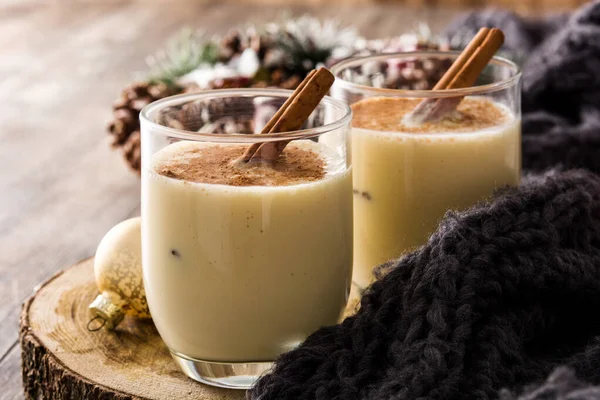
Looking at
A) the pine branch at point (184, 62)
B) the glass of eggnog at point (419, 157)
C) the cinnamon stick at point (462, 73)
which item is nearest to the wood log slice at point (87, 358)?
the glass of eggnog at point (419, 157)

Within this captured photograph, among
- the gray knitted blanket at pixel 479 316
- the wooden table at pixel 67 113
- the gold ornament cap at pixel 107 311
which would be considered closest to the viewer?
the gray knitted blanket at pixel 479 316

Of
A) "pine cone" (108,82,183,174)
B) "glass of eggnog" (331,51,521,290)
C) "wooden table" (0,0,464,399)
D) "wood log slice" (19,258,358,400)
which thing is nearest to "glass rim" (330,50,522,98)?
"glass of eggnog" (331,51,521,290)

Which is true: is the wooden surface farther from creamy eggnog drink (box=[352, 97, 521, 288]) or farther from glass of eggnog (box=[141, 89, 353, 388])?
creamy eggnog drink (box=[352, 97, 521, 288])

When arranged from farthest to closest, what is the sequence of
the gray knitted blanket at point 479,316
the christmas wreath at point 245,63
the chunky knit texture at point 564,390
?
1. the christmas wreath at point 245,63
2. the gray knitted blanket at point 479,316
3. the chunky knit texture at point 564,390

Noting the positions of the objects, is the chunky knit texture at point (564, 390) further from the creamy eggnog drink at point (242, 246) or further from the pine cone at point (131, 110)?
the pine cone at point (131, 110)

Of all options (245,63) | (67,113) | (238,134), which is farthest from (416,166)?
(67,113)

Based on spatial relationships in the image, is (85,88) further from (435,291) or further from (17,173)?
(435,291)

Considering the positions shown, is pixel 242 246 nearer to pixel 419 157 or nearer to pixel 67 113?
pixel 419 157

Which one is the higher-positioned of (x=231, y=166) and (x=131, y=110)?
(x=231, y=166)
